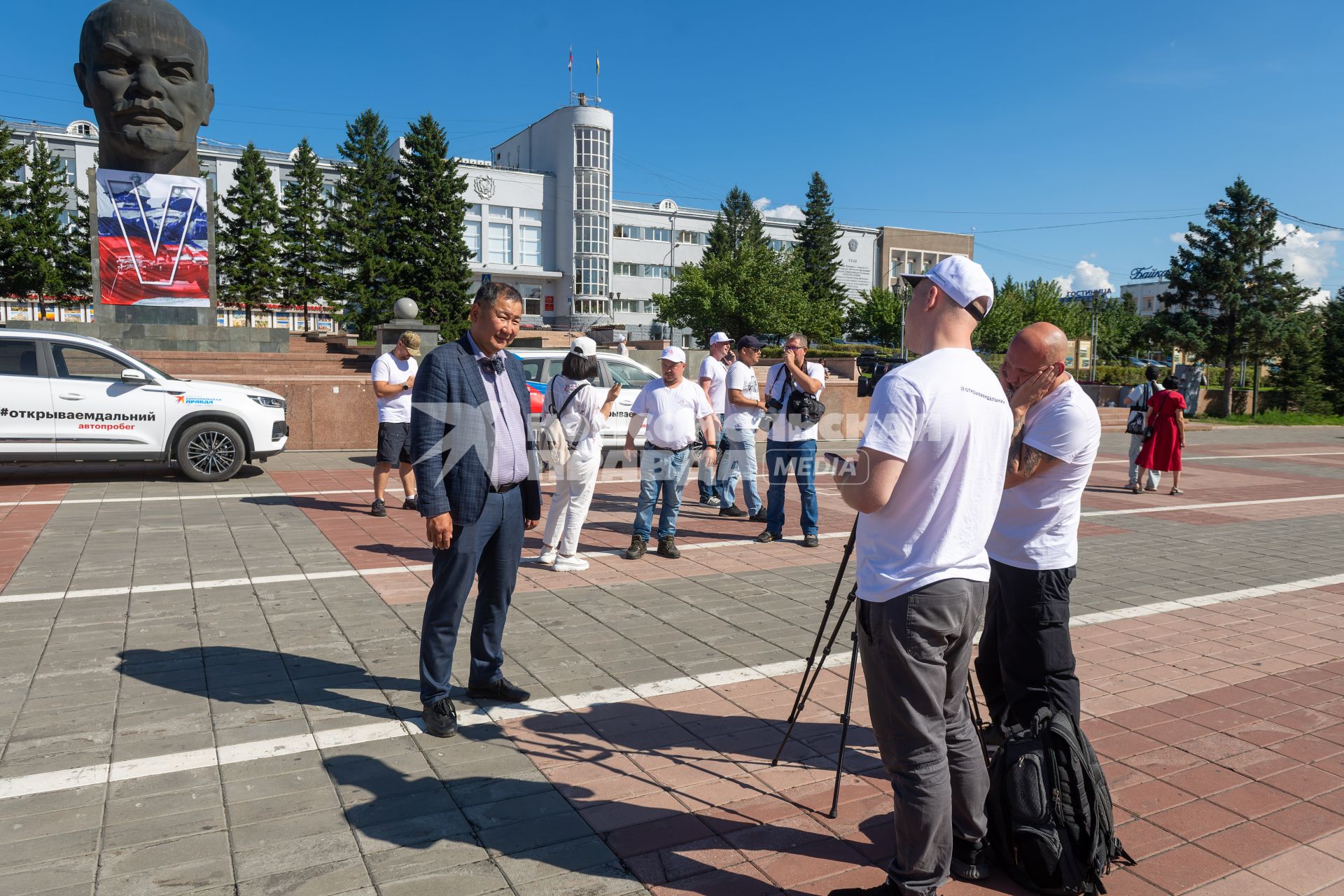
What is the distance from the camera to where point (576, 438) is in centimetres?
696

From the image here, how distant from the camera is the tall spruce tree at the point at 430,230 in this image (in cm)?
4691

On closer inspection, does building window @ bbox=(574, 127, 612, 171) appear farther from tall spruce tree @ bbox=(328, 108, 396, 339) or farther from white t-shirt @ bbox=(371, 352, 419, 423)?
white t-shirt @ bbox=(371, 352, 419, 423)

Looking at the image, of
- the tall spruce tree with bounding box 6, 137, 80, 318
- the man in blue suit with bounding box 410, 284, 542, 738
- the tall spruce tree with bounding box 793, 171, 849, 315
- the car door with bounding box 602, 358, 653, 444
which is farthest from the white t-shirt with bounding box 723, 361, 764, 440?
the tall spruce tree with bounding box 793, 171, 849, 315

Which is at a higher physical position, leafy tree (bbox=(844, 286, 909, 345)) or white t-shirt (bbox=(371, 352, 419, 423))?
leafy tree (bbox=(844, 286, 909, 345))

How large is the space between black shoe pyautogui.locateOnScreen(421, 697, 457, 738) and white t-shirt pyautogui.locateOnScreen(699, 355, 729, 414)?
21.0ft

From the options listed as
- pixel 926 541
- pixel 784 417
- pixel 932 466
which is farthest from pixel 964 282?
pixel 784 417

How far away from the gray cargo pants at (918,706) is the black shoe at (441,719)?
207 centimetres

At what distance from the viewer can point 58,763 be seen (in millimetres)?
3580

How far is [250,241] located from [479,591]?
4850cm

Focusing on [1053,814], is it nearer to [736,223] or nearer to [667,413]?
[667,413]

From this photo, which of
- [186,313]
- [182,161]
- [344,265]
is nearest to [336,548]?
[186,313]

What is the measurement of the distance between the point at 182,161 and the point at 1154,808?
22.7 m

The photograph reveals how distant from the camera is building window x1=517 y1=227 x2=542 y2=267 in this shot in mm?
82438

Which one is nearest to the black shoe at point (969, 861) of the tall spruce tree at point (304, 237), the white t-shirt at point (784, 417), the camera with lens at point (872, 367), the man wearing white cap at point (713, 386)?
the camera with lens at point (872, 367)
